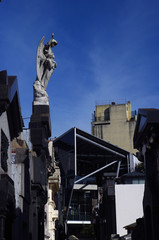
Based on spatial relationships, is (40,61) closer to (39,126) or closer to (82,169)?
(39,126)

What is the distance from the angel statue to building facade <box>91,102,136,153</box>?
43749 millimetres

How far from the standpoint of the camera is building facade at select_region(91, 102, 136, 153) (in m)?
70.7

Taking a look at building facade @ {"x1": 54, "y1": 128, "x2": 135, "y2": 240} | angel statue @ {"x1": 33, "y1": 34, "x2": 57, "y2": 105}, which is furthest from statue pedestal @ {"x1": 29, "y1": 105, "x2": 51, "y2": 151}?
building facade @ {"x1": 54, "y1": 128, "x2": 135, "y2": 240}

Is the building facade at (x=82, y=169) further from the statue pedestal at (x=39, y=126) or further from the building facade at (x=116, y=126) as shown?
the statue pedestal at (x=39, y=126)

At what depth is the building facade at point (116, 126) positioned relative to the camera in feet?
232

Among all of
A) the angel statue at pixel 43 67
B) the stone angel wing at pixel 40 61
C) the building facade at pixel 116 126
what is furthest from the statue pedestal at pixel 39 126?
the building facade at pixel 116 126

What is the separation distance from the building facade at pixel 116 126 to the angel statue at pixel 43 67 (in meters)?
43.7

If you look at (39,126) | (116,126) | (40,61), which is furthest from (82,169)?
(39,126)

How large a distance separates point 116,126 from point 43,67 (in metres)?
44.7

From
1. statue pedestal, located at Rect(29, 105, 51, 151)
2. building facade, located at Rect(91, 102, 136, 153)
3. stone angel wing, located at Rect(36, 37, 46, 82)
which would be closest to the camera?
statue pedestal, located at Rect(29, 105, 51, 151)

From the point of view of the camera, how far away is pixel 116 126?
234ft

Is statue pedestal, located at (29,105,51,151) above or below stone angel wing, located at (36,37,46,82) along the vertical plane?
below

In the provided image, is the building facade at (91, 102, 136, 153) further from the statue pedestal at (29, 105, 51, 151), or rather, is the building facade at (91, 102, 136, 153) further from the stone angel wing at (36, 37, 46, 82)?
the statue pedestal at (29, 105, 51, 151)

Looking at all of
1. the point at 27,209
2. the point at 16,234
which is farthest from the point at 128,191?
the point at 16,234
